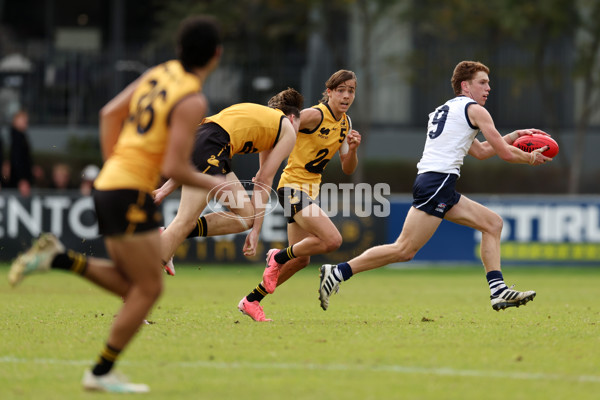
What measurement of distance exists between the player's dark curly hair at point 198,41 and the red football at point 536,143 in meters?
4.64

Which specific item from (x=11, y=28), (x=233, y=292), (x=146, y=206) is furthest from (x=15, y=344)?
(x=11, y=28)

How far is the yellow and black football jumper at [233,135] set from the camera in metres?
9.32

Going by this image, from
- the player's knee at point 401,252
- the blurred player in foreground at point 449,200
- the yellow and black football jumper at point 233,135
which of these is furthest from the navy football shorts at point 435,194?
the yellow and black football jumper at point 233,135

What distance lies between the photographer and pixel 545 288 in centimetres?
1473

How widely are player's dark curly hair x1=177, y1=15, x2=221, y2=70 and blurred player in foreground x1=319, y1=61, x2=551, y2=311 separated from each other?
3.82 meters

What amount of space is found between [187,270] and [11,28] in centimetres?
1392

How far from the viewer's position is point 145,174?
589 cm

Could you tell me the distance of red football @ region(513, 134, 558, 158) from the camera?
9.68 metres

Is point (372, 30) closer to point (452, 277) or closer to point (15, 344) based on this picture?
point (452, 277)

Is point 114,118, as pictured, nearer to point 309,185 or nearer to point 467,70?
point 309,185

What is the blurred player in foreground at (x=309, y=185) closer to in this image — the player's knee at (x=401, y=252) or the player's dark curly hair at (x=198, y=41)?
the player's knee at (x=401, y=252)

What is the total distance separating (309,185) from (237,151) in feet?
2.50

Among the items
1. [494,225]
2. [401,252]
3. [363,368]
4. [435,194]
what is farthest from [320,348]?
[494,225]

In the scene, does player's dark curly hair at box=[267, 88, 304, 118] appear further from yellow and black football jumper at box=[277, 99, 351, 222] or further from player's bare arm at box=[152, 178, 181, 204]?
player's bare arm at box=[152, 178, 181, 204]
